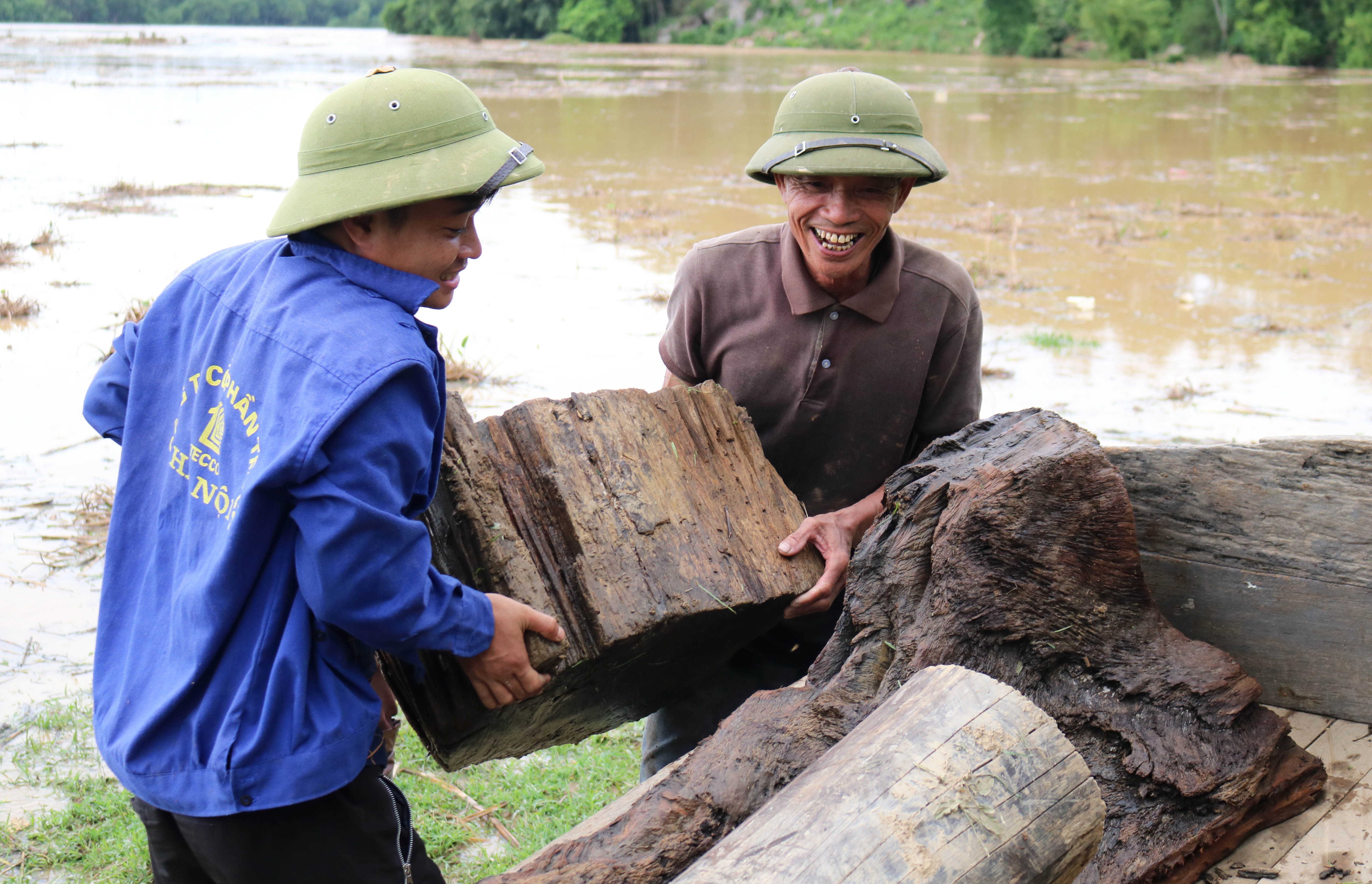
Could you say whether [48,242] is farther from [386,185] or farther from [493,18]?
[493,18]

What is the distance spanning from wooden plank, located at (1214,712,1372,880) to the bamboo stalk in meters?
1.80

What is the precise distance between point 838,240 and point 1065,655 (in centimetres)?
114

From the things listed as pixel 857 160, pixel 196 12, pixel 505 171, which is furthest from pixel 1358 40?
pixel 196 12

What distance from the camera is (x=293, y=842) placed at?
5.89 ft

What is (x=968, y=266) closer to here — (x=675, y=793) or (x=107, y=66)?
(x=675, y=793)

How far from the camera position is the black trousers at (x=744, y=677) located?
9.91ft

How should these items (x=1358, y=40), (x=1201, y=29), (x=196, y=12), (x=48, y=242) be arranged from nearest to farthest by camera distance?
(x=48, y=242)
(x=1358, y=40)
(x=1201, y=29)
(x=196, y=12)

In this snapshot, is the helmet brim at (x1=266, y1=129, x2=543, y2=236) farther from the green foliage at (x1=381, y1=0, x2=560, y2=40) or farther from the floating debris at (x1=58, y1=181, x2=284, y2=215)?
the green foliage at (x1=381, y1=0, x2=560, y2=40)

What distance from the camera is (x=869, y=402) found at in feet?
9.37

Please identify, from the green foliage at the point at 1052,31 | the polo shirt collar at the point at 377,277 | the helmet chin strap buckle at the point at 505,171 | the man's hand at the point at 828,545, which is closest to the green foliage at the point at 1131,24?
the green foliage at the point at 1052,31

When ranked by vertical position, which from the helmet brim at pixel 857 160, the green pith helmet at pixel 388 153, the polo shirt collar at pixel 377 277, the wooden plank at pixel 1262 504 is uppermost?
the green pith helmet at pixel 388 153

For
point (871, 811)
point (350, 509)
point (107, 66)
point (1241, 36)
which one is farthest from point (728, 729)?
point (1241, 36)

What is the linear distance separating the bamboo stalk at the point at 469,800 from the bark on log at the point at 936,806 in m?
1.63

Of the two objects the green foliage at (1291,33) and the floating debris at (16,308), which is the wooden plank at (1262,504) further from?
the green foliage at (1291,33)
